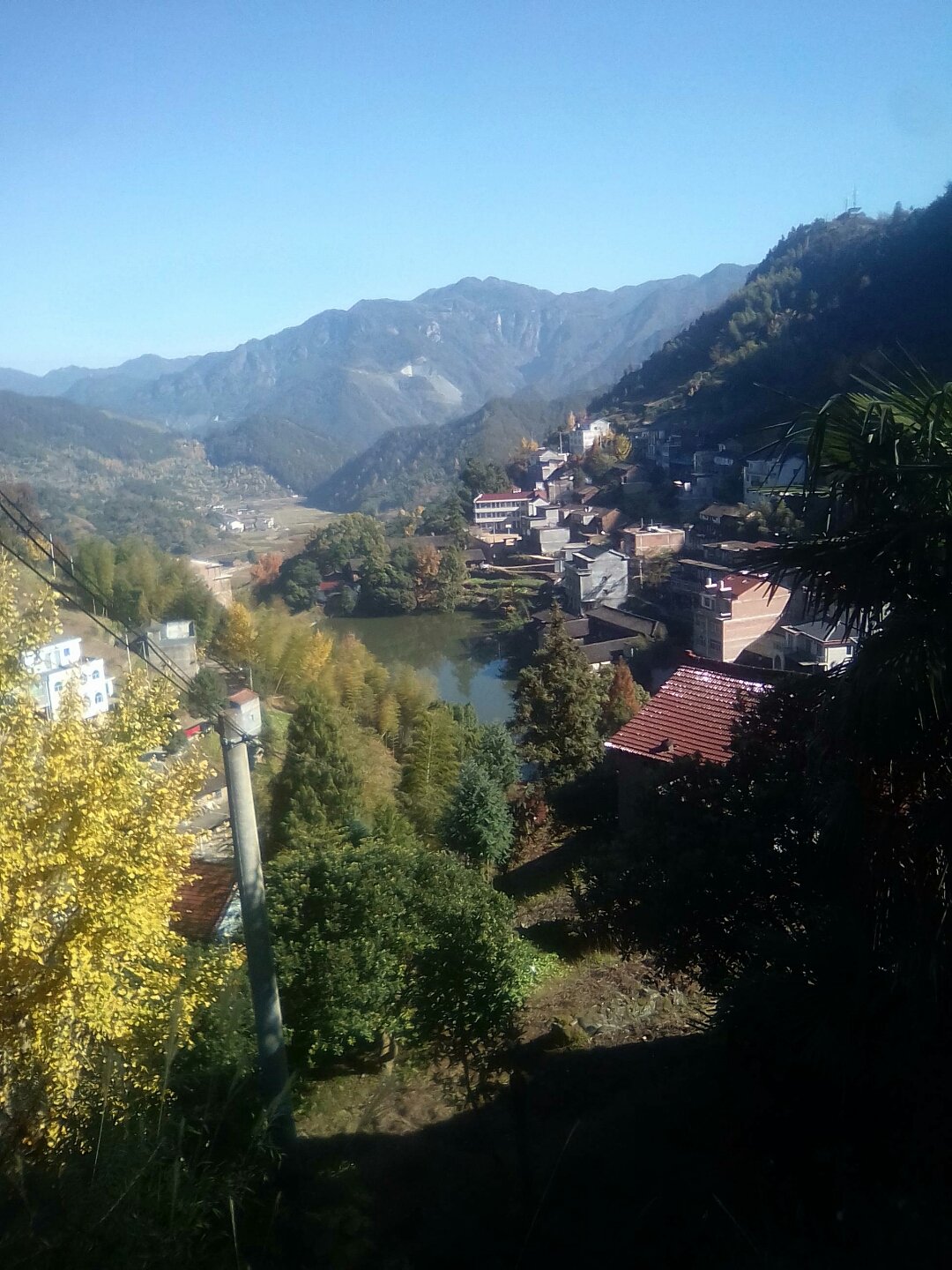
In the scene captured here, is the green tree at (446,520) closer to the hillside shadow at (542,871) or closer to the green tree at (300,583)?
the green tree at (300,583)

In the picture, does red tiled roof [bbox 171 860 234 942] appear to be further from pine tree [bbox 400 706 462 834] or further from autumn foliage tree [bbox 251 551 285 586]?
autumn foliage tree [bbox 251 551 285 586]

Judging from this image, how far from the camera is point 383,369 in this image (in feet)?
363

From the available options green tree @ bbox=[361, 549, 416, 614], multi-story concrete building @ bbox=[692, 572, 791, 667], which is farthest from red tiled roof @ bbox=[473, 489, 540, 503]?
multi-story concrete building @ bbox=[692, 572, 791, 667]

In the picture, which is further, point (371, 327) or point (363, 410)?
point (371, 327)

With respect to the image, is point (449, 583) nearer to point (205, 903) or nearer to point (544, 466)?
point (544, 466)

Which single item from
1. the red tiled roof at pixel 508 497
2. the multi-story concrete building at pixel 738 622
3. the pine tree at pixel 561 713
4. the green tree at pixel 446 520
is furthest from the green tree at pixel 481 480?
the pine tree at pixel 561 713

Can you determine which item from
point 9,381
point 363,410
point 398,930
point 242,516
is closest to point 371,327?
point 363,410

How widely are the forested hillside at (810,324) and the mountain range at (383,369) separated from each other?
86.4 feet

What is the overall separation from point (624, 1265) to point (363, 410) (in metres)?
87.2

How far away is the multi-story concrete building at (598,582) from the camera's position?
713 inches

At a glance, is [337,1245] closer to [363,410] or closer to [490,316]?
[363,410]

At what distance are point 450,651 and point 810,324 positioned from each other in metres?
20.1

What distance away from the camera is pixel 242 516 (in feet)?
118

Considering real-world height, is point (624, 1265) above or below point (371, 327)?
below
